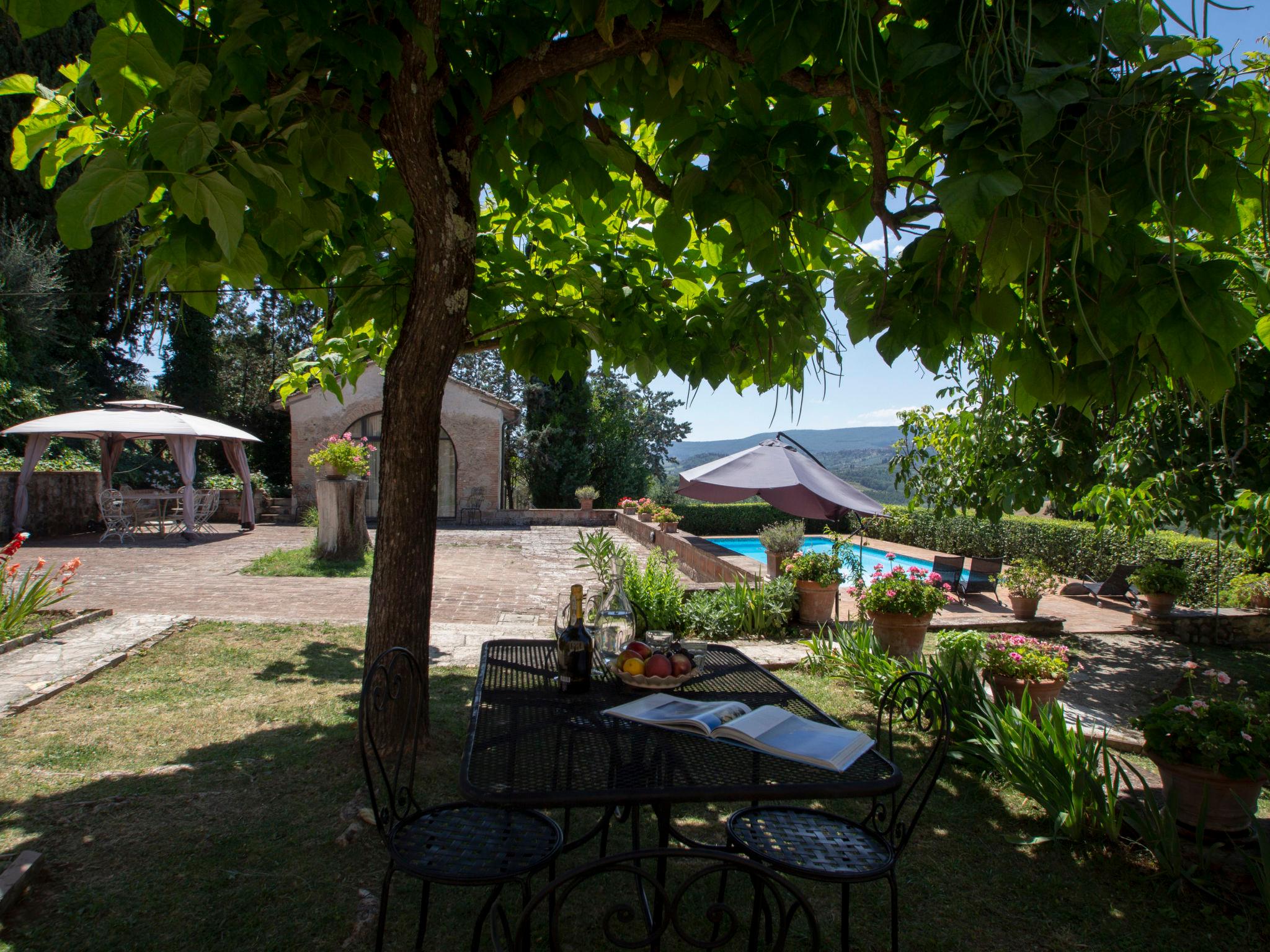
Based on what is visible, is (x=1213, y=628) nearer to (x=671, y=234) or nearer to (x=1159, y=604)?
(x=1159, y=604)

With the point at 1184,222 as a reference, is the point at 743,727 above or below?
below

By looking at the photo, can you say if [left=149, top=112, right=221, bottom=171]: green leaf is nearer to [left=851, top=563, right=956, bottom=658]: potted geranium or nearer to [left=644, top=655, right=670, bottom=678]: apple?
[left=644, top=655, right=670, bottom=678]: apple

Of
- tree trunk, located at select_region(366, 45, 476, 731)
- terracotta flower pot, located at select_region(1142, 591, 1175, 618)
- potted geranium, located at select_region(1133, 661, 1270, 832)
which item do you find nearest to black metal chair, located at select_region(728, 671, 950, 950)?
potted geranium, located at select_region(1133, 661, 1270, 832)

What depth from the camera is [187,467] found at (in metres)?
14.2

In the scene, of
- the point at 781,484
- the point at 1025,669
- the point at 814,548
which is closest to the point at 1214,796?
the point at 1025,669

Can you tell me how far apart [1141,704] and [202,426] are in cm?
1561

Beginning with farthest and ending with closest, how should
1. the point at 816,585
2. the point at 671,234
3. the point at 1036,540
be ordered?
the point at 1036,540
the point at 816,585
the point at 671,234

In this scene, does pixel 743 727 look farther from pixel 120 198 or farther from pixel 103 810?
pixel 103 810

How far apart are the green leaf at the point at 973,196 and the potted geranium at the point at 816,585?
6.48m

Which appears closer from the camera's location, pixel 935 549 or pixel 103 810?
pixel 103 810

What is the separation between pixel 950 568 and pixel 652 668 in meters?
10.00

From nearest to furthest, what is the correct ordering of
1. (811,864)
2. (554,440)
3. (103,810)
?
(811,864)
(103,810)
(554,440)

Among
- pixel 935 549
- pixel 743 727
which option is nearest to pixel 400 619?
pixel 743 727

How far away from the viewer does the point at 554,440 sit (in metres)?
22.6
